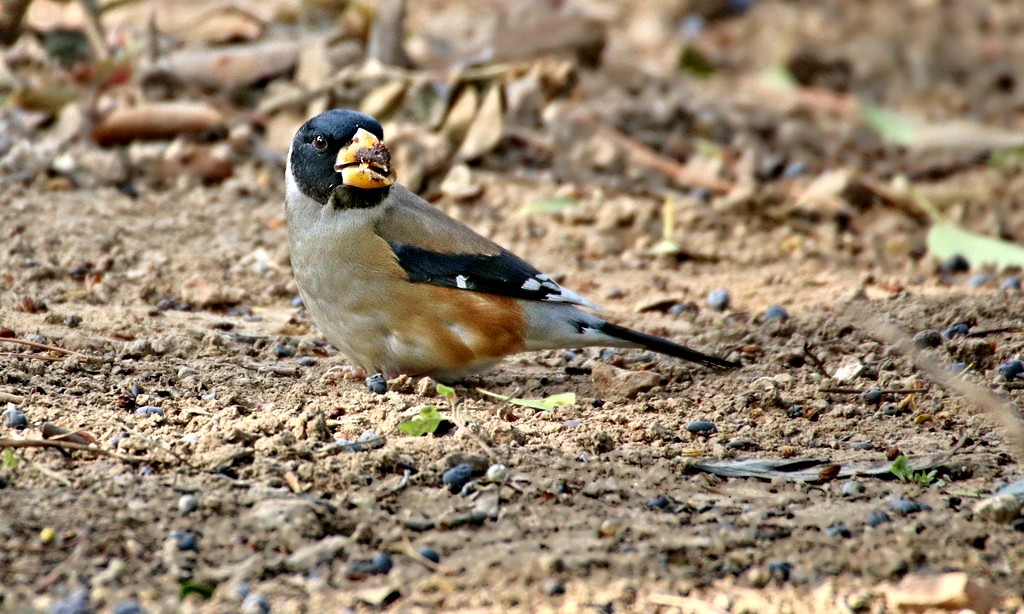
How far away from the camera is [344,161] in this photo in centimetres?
583

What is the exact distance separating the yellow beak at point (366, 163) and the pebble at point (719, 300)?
231 cm

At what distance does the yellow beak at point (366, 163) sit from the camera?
5.74 meters

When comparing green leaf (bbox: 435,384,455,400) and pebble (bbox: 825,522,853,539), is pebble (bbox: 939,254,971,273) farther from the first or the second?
pebble (bbox: 825,522,853,539)

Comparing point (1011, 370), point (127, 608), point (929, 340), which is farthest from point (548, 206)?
point (127, 608)

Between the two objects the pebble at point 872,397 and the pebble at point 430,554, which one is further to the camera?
the pebble at point 872,397

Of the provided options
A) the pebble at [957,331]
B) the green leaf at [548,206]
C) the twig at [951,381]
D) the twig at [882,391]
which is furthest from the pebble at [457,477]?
the green leaf at [548,206]

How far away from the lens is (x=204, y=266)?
7.39m

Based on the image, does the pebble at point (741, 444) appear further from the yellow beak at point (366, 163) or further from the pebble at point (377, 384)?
the yellow beak at point (366, 163)

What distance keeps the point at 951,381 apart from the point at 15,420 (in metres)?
3.26

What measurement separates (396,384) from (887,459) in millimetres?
2128

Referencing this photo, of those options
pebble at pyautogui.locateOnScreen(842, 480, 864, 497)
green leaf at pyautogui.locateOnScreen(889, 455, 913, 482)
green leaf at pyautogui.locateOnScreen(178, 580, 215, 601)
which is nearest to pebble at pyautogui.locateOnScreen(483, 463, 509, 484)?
green leaf at pyautogui.locateOnScreen(178, 580, 215, 601)

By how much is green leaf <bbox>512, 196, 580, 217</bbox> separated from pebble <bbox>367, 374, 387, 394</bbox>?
2.80 meters

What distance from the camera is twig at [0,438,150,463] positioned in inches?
170

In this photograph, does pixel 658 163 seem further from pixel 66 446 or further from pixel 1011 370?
pixel 66 446
